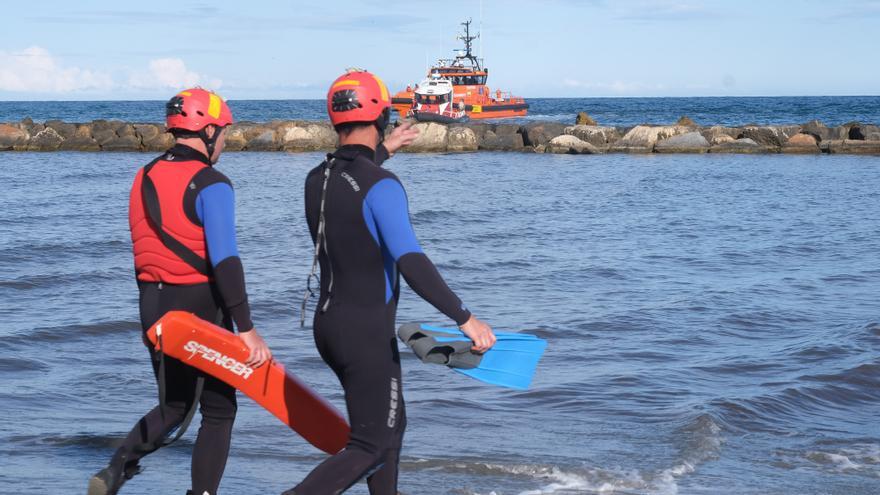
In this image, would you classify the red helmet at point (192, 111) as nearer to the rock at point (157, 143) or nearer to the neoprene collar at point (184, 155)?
the neoprene collar at point (184, 155)

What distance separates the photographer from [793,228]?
1981cm

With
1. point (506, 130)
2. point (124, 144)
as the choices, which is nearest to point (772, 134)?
point (506, 130)

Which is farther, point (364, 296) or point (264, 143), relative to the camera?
point (264, 143)

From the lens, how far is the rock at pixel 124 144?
45062 millimetres

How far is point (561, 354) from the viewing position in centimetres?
952

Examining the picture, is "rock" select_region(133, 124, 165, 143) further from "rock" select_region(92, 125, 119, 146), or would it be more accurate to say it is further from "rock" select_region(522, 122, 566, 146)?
"rock" select_region(522, 122, 566, 146)

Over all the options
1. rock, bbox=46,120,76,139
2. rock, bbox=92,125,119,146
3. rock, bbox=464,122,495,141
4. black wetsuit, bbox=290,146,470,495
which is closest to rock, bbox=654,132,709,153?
rock, bbox=464,122,495,141

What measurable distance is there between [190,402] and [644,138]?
134 feet

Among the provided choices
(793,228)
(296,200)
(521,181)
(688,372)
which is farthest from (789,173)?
(688,372)

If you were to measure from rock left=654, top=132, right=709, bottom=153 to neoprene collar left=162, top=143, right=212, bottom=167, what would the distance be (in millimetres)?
39851

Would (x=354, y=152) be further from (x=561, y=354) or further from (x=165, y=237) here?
(x=561, y=354)

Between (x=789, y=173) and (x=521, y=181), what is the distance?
930 cm

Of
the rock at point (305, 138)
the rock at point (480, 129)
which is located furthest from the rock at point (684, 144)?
the rock at point (305, 138)

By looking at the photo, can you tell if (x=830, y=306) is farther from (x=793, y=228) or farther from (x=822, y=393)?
(x=793, y=228)
